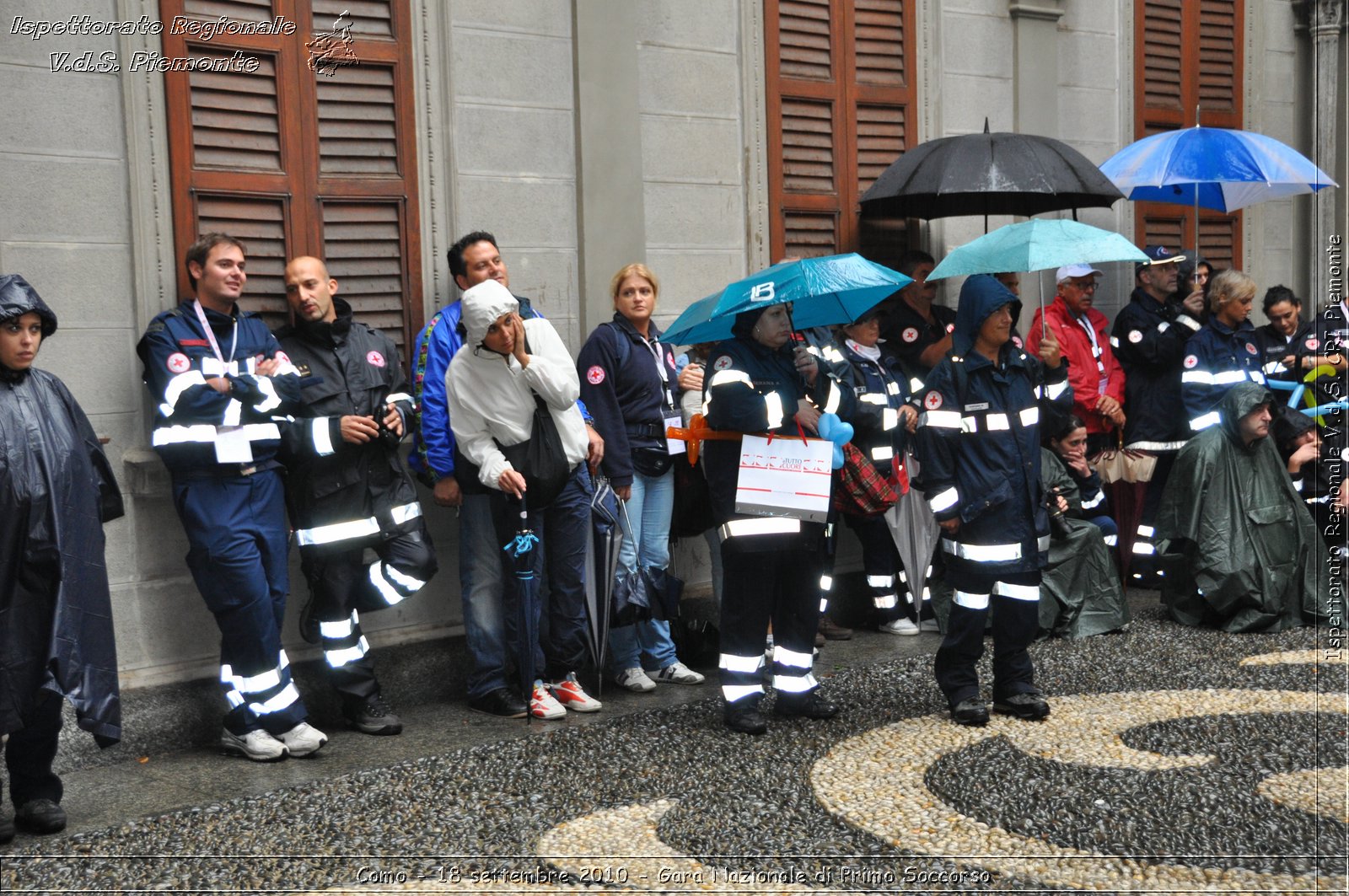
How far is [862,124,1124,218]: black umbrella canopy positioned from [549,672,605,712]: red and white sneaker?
3.38m

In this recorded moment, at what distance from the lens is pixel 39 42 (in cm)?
584

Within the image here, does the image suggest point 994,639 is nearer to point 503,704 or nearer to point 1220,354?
point 503,704

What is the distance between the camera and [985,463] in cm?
596

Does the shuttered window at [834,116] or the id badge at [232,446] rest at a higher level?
the shuttered window at [834,116]

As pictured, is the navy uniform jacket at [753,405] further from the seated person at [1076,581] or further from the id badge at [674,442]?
the seated person at [1076,581]

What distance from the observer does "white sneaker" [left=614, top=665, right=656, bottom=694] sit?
685 centimetres

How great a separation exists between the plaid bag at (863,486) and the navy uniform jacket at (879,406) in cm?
15

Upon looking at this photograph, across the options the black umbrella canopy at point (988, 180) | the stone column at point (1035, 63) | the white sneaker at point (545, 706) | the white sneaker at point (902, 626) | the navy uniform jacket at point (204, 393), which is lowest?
the white sneaker at point (902, 626)

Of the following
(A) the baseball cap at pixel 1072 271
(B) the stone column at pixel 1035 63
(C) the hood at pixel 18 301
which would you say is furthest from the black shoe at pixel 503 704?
(B) the stone column at pixel 1035 63

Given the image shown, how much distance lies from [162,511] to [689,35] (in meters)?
3.91

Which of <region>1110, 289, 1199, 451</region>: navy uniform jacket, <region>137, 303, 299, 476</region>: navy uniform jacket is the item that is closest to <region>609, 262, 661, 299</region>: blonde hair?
<region>137, 303, 299, 476</region>: navy uniform jacket

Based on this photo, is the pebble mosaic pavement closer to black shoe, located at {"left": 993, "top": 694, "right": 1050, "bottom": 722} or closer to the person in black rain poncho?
black shoe, located at {"left": 993, "top": 694, "right": 1050, "bottom": 722}

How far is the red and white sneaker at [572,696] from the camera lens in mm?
6457

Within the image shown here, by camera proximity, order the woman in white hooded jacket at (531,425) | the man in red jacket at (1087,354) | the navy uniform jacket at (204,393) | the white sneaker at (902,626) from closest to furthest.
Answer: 1. the navy uniform jacket at (204,393)
2. the woman in white hooded jacket at (531,425)
3. the white sneaker at (902,626)
4. the man in red jacket at (1087,354)
